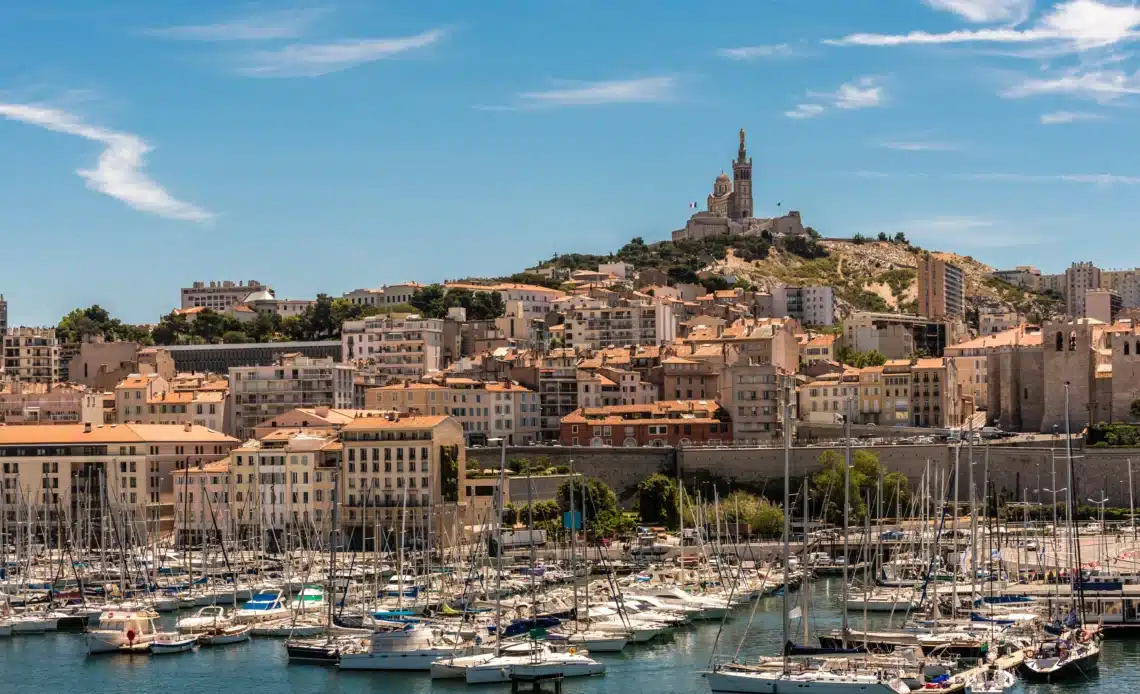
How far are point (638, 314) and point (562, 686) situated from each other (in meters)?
69.3

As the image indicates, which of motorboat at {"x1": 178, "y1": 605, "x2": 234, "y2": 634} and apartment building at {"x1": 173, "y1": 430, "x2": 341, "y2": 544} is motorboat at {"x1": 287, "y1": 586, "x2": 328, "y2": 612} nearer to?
motorboat at {"x1": 178, "y1": 605, "x2": 234, "y2": 634}

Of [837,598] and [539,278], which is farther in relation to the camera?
[539,278]

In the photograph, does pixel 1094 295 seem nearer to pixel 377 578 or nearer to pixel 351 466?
pixel 351 466

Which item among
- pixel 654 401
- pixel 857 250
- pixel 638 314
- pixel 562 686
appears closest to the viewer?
pixel 562 686

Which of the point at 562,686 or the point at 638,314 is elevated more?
the point at 638,314

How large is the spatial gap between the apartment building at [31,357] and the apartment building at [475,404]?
121 feet

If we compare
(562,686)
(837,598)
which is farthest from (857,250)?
(562,686)

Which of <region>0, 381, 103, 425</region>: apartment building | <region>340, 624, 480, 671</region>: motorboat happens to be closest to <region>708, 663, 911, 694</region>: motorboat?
<region>340, 624, 480, 671</region>: motorboat

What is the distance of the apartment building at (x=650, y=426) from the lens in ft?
275

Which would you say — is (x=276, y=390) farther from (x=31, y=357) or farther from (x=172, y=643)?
(x=172, y=643)

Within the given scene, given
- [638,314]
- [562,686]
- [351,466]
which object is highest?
[638,314]

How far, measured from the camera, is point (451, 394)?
87.6 m

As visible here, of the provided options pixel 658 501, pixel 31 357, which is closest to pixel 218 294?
pixel 31 357

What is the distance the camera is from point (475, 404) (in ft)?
287
